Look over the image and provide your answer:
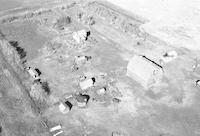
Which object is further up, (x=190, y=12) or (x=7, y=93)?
(x=190, y=12)

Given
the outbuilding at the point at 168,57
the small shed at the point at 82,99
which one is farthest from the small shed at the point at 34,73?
the outbuilding at the point at 168,57

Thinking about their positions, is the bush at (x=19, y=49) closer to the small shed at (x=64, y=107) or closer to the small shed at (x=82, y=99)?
the small shed at (x=64, y=107)

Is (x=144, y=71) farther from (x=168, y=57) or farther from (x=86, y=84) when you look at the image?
(x=86, y=84)

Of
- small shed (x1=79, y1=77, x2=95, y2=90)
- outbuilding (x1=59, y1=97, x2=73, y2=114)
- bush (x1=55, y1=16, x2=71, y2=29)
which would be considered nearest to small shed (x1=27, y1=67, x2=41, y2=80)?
outbuilding (x1=59, y1=97, x2=73, y2=114)

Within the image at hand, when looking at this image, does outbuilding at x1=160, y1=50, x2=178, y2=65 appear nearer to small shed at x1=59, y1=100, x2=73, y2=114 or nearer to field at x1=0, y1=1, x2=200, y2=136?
field at x1=0, y1=1, x2=200, y2=136

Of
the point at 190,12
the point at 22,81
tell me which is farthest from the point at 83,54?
the point at 190,12

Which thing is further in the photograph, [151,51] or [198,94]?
[151,51]

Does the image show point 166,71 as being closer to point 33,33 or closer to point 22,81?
point 22,81
